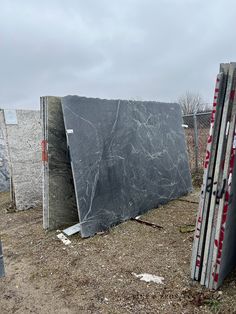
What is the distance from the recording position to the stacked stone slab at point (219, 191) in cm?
234

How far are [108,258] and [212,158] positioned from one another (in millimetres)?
1693

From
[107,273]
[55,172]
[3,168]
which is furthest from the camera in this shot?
[3,168]

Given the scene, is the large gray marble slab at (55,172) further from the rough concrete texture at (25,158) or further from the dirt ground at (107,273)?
the rough concrete texture at (25,158)

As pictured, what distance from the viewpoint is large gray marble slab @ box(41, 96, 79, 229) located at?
160 inches

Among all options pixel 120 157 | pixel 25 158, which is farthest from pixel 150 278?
pixel 25 158

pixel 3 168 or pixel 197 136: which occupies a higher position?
pixel 197 136

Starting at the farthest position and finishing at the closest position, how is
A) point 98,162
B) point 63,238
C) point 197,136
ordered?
1. point 197,136
2. point 98,162
3. point 63,238

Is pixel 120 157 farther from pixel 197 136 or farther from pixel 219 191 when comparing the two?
pixel 197 136

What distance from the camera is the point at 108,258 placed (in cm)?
331

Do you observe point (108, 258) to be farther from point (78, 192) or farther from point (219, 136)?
point (219, 136)

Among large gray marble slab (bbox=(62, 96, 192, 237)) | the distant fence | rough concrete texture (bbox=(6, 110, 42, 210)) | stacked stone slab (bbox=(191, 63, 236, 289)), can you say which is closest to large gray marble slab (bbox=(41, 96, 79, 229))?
large gray marble slab (bbox=(62, 96, 192, 237))

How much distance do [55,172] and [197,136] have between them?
4.05 meters

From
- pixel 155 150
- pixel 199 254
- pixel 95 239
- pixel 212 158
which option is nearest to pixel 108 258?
pixel 95 239

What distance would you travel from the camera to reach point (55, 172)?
13.7 ft
